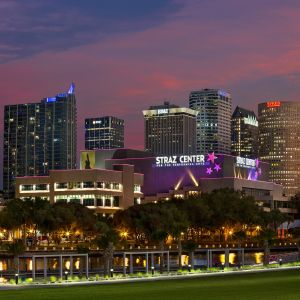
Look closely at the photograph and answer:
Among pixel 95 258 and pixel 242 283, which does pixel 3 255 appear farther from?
pixel 242 283

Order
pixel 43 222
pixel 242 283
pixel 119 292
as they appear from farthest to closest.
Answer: pixel 43 222 → pixel 242 283 → pixel 119 292

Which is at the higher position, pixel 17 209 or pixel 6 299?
pixel 17 209

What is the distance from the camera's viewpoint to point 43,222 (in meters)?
197

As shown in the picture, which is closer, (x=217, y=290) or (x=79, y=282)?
(x=217, y=290)

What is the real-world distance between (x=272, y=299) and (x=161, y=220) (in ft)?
450

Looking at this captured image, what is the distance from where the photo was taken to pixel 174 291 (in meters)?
74.9

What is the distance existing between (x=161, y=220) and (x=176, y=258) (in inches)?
514

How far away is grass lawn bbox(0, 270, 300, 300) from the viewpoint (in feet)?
222

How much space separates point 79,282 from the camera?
303 feet

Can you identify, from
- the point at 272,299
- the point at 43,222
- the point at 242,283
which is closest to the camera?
the point at 272,299

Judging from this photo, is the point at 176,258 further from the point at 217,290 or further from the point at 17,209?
the point at 217,290

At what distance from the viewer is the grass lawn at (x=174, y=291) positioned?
67.6m

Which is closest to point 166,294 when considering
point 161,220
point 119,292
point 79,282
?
point 119,292

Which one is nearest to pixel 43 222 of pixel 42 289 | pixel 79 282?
pixel 79 282
